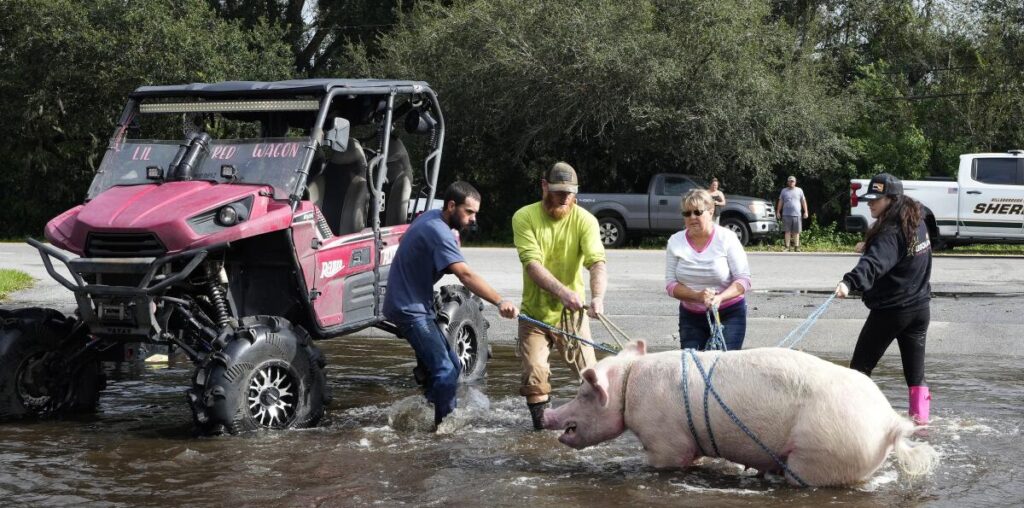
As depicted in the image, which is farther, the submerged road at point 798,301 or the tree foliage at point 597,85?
the tree foliage at point 597,85

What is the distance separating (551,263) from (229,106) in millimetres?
3044

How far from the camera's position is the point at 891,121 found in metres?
32.9

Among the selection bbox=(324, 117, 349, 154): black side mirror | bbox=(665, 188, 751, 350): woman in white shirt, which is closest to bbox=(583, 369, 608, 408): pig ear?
bbox=(665, 188, 751, 350): woman in white shirt

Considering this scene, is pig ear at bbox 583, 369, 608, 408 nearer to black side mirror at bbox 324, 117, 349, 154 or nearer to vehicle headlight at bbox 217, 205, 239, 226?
vehicle headlight at bbox 217, 205, 239, 226

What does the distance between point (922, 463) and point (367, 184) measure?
5031 mm

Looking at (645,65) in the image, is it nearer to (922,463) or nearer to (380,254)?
(380,254)

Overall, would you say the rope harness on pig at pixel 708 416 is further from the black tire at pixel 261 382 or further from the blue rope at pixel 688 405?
the black tire at pixel 261 382

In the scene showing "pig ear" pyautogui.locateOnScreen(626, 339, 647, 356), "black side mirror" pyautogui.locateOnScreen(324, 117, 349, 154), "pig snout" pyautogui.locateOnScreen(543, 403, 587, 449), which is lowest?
"pig snout" pyautogui.locateOnScreen(543, 403, 587, 449)

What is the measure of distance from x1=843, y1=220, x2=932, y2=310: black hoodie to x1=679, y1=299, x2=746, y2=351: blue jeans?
77cm

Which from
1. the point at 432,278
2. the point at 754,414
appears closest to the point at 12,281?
the point at 432,278

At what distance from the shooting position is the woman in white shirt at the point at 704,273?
7641 mm

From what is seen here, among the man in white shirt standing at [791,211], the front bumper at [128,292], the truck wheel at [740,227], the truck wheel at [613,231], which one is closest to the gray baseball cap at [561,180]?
the front bumper at [128,292]

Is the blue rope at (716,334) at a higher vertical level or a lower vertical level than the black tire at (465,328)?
higher

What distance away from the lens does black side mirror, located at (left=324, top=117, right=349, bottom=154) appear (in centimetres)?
866
